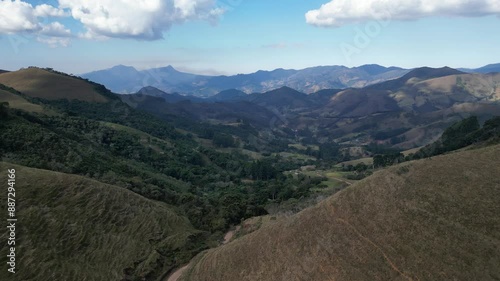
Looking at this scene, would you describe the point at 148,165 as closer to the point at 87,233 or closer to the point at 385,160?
the point at 87,233

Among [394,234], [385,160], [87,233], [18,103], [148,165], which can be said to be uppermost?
[18,103]

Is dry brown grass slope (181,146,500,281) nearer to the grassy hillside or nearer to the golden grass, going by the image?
the grassy hillside

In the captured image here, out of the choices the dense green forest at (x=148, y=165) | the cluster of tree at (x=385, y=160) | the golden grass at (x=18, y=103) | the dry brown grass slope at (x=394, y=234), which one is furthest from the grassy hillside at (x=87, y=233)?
the cluster of tree at (x=385, y=160)

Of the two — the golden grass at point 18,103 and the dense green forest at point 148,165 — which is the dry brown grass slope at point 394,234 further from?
the golden grass at point 18,103

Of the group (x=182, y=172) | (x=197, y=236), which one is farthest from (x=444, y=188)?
(x=182, y=172)

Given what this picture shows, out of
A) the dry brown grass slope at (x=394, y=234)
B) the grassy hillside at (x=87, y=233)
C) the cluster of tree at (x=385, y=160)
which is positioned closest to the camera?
the dry brown grass slope at (x=394, y=234)

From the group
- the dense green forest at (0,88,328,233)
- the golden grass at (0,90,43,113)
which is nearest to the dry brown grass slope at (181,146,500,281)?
the dense green forest at (0,88,328,233)

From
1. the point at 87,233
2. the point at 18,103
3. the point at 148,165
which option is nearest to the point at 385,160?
the point at 148,165
